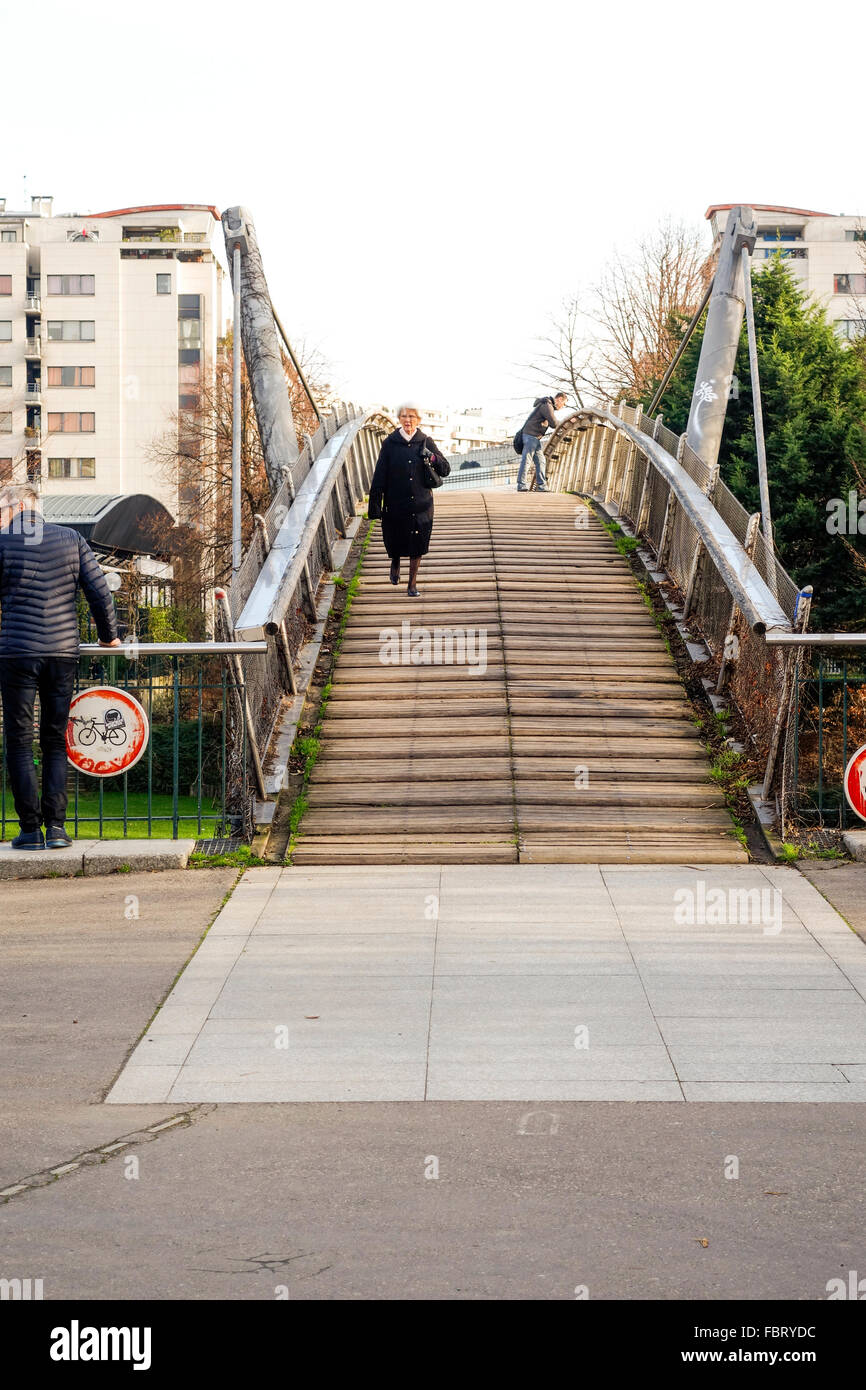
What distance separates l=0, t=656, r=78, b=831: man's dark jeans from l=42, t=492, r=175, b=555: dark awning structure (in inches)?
1117

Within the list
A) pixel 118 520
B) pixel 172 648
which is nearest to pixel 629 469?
pixel 172 648

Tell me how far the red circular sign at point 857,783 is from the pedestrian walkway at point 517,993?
31.7 inches

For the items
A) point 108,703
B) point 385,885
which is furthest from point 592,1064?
point 108,703

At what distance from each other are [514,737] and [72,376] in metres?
70.1

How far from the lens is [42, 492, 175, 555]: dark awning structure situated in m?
37.8

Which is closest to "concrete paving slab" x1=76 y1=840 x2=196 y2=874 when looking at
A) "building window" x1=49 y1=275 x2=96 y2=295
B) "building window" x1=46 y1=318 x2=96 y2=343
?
"building window" x1=46 y1=318 x2=96 y2=343

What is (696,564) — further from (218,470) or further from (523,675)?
(218,470)

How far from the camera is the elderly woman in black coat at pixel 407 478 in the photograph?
44.2ft

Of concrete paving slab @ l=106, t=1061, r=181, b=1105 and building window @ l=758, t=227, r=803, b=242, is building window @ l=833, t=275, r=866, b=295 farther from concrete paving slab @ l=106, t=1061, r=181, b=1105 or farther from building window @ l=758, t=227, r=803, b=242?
concrete paving slab @ l=106, t=1061, r=181, b=1105

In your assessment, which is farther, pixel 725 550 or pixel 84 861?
pixel 725 550

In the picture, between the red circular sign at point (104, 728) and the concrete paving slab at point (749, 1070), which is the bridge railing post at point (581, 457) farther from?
the concrete paving slab at point (749, 1070)

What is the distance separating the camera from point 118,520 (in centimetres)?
3934

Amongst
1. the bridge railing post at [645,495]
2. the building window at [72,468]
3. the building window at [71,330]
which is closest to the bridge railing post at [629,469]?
the bridge railing post at [645,495]

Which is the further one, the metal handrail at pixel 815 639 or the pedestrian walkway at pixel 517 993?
the metal handrail at pixel 815 639
